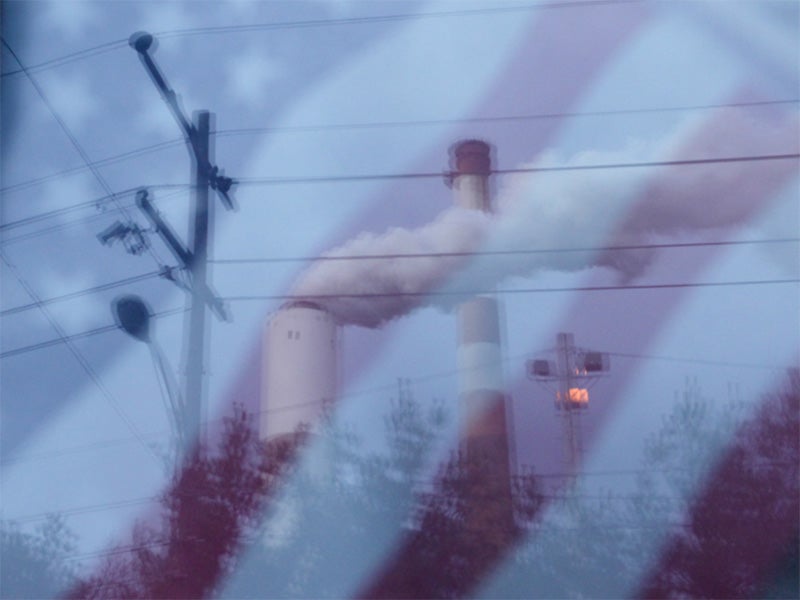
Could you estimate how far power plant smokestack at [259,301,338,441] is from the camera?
13883 mm

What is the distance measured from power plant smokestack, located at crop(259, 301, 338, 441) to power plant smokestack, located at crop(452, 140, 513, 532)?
1.97 m

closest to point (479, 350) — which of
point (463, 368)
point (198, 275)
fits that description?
point (463, 368)

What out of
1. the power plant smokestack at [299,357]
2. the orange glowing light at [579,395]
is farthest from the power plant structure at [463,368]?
the orange glowing light at [579,395]

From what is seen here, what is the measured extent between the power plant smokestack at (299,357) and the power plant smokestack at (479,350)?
1.97 meters

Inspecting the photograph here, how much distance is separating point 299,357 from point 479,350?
302cm

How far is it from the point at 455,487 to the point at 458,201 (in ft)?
19.7

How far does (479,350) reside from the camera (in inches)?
630

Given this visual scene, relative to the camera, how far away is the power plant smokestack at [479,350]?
13344 mm

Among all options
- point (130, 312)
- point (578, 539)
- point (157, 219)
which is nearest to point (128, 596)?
point (130, 312)

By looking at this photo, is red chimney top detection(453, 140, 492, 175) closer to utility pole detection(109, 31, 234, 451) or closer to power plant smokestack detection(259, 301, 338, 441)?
power plant smokestack detection(259, 301, 338, 441)

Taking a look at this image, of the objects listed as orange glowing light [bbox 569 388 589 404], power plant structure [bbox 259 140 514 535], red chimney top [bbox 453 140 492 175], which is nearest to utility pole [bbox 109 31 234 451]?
power plant structure [bbox 259 140 514 535]

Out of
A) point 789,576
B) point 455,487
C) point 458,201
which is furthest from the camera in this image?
point 458,201

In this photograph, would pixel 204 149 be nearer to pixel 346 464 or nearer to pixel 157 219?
pixel 157 219

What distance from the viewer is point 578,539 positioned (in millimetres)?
9828
